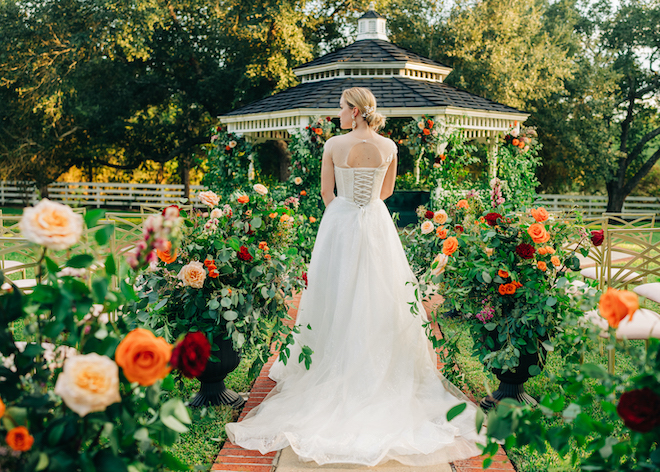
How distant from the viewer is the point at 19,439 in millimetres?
1222

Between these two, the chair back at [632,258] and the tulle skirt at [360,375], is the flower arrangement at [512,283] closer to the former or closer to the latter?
the tulle skirt at [360,375]

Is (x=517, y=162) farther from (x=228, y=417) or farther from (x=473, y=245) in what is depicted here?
(x=228, y=417)

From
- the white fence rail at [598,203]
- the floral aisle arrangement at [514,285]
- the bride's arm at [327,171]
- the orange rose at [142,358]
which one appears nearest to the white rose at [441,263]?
the floral aisle arrangement at [514,285]

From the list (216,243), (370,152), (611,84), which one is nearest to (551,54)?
(611,84)

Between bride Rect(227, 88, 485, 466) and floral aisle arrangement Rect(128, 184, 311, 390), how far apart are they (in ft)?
1.17

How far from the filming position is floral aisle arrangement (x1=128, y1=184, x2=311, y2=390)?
3229 mm

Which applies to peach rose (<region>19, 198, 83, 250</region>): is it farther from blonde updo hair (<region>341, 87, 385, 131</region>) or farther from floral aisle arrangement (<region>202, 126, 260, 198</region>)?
floral aisle arrangement (<region>202, 126, 260, 198</region>)

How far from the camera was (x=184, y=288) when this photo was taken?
3.34 meters

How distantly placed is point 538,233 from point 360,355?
1.50 m

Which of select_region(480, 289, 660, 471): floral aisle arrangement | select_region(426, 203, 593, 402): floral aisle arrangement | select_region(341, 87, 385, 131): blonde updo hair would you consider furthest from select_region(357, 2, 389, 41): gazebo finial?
select_region(480, 289, 660, 471): floral aisle arrangement

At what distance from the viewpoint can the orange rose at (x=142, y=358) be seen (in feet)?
4.05

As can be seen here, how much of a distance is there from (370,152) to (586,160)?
18191mm

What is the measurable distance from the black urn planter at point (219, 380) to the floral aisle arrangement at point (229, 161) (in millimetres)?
7393

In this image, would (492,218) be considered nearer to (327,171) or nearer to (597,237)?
(597,237)
